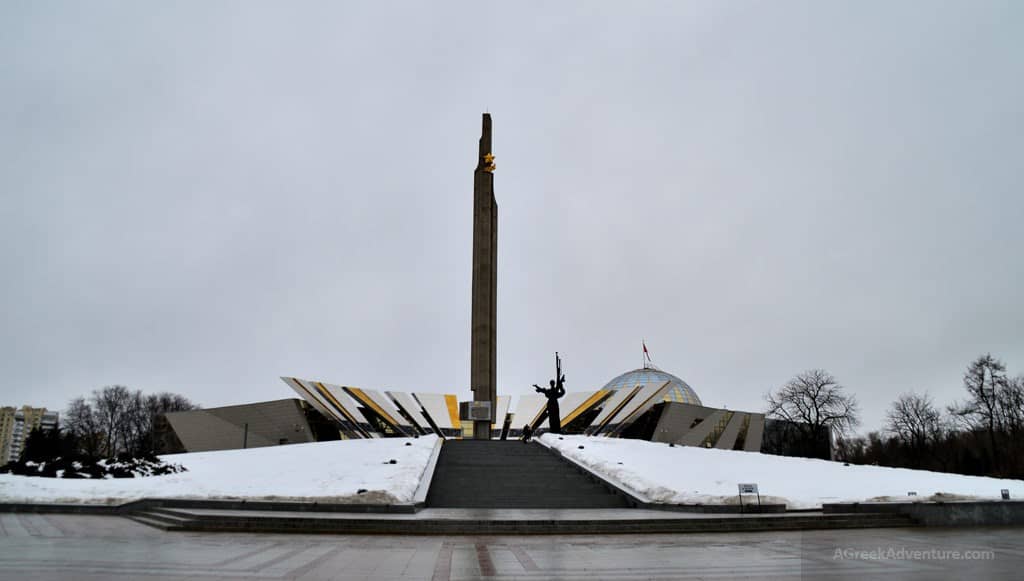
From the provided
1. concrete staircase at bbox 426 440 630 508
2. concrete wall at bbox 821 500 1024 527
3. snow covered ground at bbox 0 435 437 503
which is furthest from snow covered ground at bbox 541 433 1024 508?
snow covered ground at bbox 0 435 437 503

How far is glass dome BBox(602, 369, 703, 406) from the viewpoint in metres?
36.1

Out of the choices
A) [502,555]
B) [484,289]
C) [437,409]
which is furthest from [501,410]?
[502,555]

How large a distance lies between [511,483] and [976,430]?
3060 cm

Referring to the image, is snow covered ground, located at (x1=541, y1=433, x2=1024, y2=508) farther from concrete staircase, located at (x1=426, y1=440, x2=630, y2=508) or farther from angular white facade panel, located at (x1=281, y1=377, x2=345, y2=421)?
angular white facade panel, located at (x1=281, y1=377, x2=345, y2=421)

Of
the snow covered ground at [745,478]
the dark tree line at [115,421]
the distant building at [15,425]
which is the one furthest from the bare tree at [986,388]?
the distant building at [15,425]

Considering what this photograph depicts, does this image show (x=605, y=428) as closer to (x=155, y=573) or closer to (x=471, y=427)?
(x=471, y=427)

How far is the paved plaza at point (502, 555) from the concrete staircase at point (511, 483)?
4218 millimetres

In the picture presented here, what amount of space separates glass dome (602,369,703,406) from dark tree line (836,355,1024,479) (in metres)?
11.7

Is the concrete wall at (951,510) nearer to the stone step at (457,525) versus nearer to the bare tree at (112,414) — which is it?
the stone step at (457,525)

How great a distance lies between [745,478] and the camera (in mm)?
15492

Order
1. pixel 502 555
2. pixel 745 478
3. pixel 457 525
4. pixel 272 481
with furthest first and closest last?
1. pixel 745 478
2. pixel 272 481
3. pixel 457 525
4. pixel 502 555

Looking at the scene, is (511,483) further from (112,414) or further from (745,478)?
(112,414)

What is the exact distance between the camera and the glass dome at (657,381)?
36125 millimetres

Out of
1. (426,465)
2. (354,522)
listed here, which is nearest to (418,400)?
(426,465)
